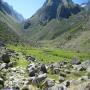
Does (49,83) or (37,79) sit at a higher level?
(37,79)

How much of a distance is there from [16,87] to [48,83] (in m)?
2.95

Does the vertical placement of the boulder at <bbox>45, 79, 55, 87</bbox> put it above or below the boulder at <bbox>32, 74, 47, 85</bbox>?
below

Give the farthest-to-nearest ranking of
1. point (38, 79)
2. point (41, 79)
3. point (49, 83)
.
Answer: point (41, 79) < point (38, 79) < point (49, 83)

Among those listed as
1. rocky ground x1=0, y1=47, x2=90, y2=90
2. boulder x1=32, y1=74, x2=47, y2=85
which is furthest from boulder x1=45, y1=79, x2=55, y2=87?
boulder x1=32, y1=74, x2=47, y2=85

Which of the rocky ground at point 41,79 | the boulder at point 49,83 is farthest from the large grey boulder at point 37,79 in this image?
the boulder at point 49,83

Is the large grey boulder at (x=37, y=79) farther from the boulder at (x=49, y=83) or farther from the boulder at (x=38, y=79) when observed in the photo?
the boulder at (x=49, y=83)

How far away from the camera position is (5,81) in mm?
29156

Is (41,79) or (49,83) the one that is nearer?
(49,83)

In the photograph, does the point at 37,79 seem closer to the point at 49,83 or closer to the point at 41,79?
the point at 41,79

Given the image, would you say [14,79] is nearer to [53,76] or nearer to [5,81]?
[5,81]

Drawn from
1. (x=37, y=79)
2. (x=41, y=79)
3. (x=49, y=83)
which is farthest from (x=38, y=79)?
(x=49, y=83)

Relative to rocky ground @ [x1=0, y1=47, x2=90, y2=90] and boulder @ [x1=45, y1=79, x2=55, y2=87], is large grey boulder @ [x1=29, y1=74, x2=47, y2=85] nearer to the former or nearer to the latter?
rocky ground @ [x1=0, y1=47, x2=90, y2=90]

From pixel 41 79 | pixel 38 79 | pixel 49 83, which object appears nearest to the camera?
pixel 49 83

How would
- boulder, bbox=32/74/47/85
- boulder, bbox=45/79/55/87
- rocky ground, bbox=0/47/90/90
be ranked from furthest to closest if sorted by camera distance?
boulder, bbox=32/74/47/85
boulder, bbox=45/79/55/87
rocky ground, bbox=0/47/90/90
